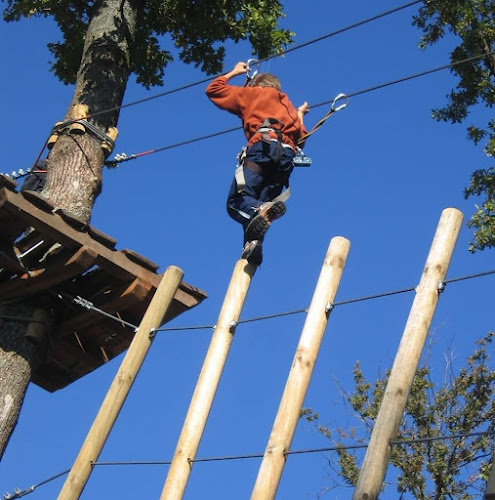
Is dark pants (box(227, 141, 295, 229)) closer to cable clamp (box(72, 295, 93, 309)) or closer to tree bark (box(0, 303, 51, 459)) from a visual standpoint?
cable clamp (box(72, 295, 93, 309))

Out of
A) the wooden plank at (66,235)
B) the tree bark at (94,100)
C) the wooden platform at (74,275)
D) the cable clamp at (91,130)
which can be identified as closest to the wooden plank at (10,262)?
the wooden platform at (74,275)

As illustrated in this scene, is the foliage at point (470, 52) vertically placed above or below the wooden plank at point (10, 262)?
above

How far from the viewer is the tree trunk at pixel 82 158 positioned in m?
6.75

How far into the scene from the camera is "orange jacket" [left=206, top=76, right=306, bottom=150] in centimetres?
707

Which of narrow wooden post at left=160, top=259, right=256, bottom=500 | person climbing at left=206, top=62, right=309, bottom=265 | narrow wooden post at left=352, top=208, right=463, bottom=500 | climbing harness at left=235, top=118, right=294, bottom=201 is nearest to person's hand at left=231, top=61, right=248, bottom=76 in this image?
person climbing at left=206, top=62, right=309, bottom=265

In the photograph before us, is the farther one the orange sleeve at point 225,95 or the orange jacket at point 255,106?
the orange sleeve at point 225,95

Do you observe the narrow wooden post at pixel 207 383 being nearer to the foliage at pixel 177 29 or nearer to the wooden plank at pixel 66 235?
the wooden plank at pixel 66 235

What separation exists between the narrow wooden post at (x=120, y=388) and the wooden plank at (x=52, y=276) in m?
0.53

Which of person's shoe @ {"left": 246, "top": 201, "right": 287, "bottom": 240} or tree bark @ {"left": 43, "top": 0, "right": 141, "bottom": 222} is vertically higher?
tree bark @ {"left": 43, "top": 0, "right": 141, "bottom": 222}

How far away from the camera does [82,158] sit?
25.9 feet

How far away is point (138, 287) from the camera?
696 centimetres

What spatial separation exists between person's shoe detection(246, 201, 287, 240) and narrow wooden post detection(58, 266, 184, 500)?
0.60 metres

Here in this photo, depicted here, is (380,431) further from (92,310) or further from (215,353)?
(92,310)

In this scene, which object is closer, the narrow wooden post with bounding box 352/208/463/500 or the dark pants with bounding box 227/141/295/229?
the narrow wooden post with bounding box 352/208/463/500
